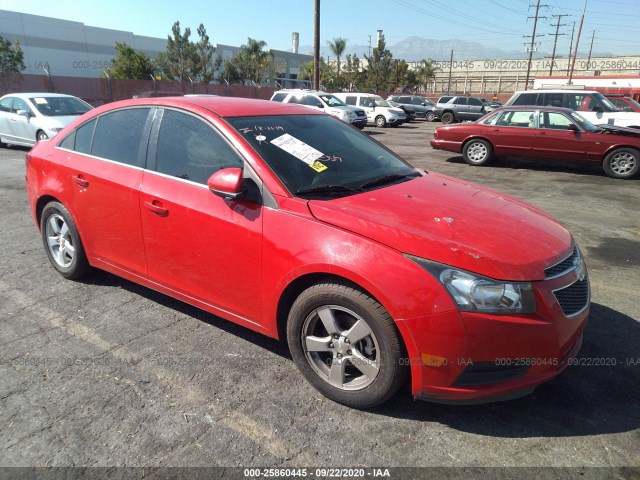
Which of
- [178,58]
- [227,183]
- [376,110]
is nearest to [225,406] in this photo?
[227,183]

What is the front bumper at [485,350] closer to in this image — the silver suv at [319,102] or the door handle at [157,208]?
the door handle at [157,208]

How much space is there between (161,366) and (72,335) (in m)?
0.86

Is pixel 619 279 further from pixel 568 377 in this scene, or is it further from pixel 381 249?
pixel 381 249

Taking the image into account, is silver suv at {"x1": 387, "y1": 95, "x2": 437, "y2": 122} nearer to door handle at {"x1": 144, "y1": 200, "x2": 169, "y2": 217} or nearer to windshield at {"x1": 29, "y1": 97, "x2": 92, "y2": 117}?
windshield at {"x1": 29, "y1": 97, "x2": 92, "y2": 117}

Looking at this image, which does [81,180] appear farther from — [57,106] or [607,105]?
[607,105]

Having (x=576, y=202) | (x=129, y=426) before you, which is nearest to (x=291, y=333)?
(x=129, y=426)

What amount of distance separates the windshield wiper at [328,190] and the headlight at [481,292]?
86 cm

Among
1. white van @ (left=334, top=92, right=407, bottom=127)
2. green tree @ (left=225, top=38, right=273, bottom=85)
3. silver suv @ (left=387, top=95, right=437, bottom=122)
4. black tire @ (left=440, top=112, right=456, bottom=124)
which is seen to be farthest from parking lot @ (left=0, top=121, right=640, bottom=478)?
green tree @ (left=225, top=38, right=273, bottom=85)

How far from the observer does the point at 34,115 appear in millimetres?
11383

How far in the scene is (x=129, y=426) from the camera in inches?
98.0

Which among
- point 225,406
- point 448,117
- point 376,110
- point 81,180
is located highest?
point 81,180

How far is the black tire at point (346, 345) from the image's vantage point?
241 cm

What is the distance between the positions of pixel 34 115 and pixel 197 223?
426 inches

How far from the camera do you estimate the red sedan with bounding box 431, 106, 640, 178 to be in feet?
33.2
